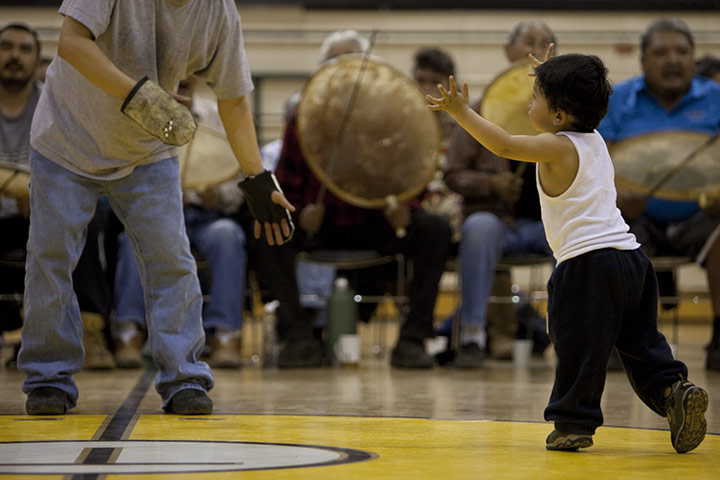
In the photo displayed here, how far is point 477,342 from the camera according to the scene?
183 inches

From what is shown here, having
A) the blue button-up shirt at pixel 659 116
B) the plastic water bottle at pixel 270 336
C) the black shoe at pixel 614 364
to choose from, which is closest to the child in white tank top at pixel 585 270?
the black shoe at pixel 614 364

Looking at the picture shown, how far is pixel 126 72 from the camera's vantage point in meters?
2.68

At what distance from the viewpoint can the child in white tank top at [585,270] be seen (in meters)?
2.10

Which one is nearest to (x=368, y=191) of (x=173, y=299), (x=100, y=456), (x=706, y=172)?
(x=706, y=172)

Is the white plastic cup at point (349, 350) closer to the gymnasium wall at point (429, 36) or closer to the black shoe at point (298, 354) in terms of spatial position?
the black shoe at point (298, 354)

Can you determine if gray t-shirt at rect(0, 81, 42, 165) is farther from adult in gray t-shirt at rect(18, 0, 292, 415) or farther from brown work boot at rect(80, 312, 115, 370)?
adult in gray t-shirt at rect(18, 0, 292, 415)

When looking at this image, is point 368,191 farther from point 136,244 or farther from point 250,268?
point 136,244

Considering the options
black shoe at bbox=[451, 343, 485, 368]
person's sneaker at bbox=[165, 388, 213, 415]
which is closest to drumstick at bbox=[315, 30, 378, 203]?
black shoe at bbox=[451, 343, 485, 368]

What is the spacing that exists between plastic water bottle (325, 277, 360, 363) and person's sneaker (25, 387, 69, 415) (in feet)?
7.27

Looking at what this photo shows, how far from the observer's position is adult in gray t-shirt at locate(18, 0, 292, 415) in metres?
2.67

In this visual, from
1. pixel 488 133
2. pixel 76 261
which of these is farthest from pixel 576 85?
pixel 76 261

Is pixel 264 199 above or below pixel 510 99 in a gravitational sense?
below

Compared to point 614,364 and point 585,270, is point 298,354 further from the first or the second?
point 585,270

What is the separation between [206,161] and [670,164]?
6.29 feet
